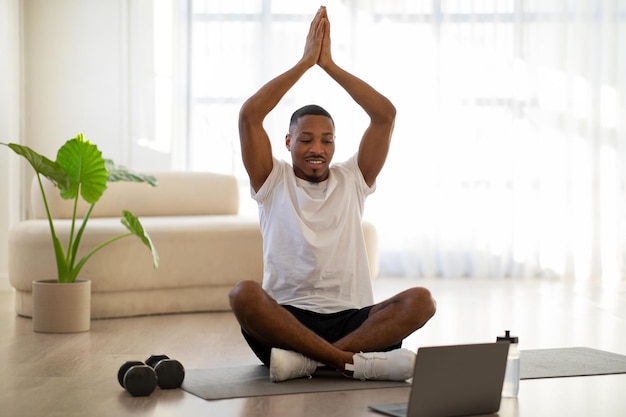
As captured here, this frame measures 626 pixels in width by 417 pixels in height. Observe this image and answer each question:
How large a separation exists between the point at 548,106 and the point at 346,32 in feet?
5.00

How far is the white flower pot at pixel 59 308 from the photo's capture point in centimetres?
399

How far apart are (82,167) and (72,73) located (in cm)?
254

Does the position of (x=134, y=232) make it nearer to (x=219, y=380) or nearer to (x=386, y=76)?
(x=219, y=380)

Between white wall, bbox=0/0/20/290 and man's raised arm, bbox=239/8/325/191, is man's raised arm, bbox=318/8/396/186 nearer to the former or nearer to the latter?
man's raised arm, bbox=239/8/325/191

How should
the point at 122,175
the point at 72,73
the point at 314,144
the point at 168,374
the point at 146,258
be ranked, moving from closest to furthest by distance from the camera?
the point at 168,374
the point at 314,144
the point at 122,175
the point at 146,258
the point at 72,73

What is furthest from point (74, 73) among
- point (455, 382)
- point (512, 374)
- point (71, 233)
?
point (455, 382)

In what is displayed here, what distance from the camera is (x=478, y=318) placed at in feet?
14.9

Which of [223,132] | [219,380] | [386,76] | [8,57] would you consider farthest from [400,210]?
[219,380]

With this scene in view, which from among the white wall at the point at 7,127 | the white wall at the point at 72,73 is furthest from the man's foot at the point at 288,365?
the white wall at the point at 72,73

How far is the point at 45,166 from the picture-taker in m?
3.94

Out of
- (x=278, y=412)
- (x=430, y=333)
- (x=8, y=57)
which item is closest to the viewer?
(x=278, y=412)

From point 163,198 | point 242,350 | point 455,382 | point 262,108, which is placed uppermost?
point 262,108

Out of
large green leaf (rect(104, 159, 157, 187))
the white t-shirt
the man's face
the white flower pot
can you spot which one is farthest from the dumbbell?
large green leaf (rect(104, 159, 157, 187))

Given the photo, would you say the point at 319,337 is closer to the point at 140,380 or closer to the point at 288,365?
the point at 288,365
